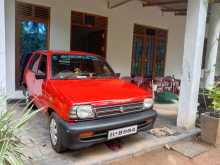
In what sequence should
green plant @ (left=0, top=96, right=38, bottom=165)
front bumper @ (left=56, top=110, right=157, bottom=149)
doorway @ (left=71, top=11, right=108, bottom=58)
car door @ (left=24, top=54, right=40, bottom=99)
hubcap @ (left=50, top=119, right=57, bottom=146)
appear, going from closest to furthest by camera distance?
green plant @ (left=0, top=96, right=38, bottom=165)
front bumper @ (left=56, top=110, right=157, bottom=149)
hubcap @ (left=50, top=119, right=57, bottom=146)
car door @ (left=24, top=54, right=40, bottom=99)
doorway @ (left=71, top=11, right=108, bottom=58)

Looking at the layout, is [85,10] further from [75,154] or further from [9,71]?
[75,154]

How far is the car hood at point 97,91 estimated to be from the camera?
335 cm

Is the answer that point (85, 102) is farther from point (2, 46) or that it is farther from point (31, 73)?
point (31, 73)

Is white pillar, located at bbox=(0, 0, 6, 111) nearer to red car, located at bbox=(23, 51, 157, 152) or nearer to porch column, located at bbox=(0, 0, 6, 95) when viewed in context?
porch column, located at bbox=(0, 0, 6, 95)

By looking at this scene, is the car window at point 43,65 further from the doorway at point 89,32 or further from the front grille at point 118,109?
the doorway at point 89,32

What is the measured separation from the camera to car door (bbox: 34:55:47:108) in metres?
4.11

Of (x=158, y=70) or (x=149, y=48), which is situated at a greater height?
(x=149, y=48)

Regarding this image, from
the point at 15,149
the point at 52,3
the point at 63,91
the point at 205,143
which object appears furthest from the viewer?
the point at 52,3

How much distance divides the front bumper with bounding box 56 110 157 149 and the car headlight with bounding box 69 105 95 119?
0.28ft

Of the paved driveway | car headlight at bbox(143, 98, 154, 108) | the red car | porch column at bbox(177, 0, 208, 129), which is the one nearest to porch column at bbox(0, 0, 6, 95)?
the red car

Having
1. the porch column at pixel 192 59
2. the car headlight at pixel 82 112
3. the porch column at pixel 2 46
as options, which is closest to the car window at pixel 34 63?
the porch column at pixel 2 46

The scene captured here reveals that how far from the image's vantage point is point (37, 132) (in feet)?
14.4

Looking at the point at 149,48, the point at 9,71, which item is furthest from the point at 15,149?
the point at 149,48

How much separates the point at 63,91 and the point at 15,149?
1.18 meters
